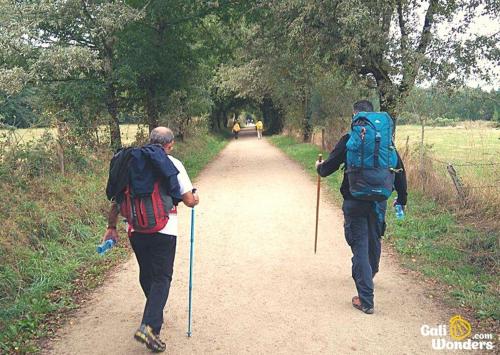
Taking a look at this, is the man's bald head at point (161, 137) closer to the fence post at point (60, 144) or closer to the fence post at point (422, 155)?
the fence post at point (60, 144)

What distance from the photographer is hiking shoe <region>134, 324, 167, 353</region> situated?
3896 mm

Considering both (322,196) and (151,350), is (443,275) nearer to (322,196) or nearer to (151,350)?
(151,350)

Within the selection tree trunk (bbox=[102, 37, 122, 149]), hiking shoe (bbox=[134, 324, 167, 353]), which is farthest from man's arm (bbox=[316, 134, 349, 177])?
tree trunk (bbox=[102, 37, 122, 149])

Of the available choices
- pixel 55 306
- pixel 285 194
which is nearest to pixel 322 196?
pixel 285 194

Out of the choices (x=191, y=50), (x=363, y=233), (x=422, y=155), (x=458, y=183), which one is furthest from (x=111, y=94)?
(x=363, y=233)

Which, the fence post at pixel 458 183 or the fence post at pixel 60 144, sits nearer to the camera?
the fence post at pixel 458 183

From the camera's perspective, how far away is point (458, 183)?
848cm

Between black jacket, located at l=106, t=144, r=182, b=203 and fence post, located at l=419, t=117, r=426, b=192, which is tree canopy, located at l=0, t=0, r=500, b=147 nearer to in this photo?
fence post, located at l=419, t=117, r=426, b=192

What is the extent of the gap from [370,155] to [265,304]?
196 centimetres

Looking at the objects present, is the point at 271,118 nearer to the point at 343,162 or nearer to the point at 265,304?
the point at 343,162

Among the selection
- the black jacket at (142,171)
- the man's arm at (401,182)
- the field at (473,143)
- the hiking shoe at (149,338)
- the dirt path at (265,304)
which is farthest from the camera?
the field at (473,143)

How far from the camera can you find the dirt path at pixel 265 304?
4141mm

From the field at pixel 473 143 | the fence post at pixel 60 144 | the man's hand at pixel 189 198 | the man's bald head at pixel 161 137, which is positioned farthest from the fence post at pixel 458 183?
the fence post at pixel 60 144

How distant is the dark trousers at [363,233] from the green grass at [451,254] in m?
1.04
